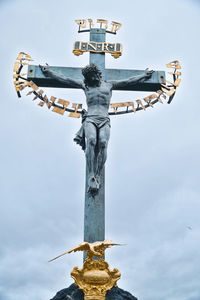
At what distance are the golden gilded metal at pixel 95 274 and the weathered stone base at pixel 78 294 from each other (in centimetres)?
13

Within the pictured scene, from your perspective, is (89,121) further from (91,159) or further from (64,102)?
(64,102)

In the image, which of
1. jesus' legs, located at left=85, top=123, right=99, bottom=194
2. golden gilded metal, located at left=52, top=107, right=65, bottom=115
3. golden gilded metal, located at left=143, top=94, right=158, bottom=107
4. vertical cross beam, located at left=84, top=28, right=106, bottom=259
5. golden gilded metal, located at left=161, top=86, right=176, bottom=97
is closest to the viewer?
vertical cross beam, located at left=84, top=28, right=106, bottom=259

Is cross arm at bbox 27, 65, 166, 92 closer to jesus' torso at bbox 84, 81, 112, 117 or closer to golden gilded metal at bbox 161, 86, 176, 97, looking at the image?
golden gilded metal at bbox 161, 86, 176, 97

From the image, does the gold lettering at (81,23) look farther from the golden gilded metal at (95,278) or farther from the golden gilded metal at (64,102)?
the golden gilded metal at (95,278)

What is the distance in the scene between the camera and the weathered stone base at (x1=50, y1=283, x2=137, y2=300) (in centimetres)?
463

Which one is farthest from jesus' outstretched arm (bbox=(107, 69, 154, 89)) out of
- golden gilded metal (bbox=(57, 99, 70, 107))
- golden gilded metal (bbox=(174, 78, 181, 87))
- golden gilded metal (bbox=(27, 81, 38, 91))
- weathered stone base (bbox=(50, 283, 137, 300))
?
weathered stone base (bbox=(50, 283, 137, 300))

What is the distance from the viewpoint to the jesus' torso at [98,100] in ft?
19.9

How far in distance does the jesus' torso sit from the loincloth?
0.10 m

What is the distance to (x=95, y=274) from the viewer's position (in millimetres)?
4605

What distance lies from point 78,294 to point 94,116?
9.03 ft

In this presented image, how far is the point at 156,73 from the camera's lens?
7.00m

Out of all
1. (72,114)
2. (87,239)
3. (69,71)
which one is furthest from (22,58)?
(87,239)

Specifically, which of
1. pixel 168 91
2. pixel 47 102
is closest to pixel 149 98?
pixel 168 91

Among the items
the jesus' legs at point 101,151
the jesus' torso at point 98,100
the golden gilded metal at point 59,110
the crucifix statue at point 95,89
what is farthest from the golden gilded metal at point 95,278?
the golden gilded metal at point 59,110
